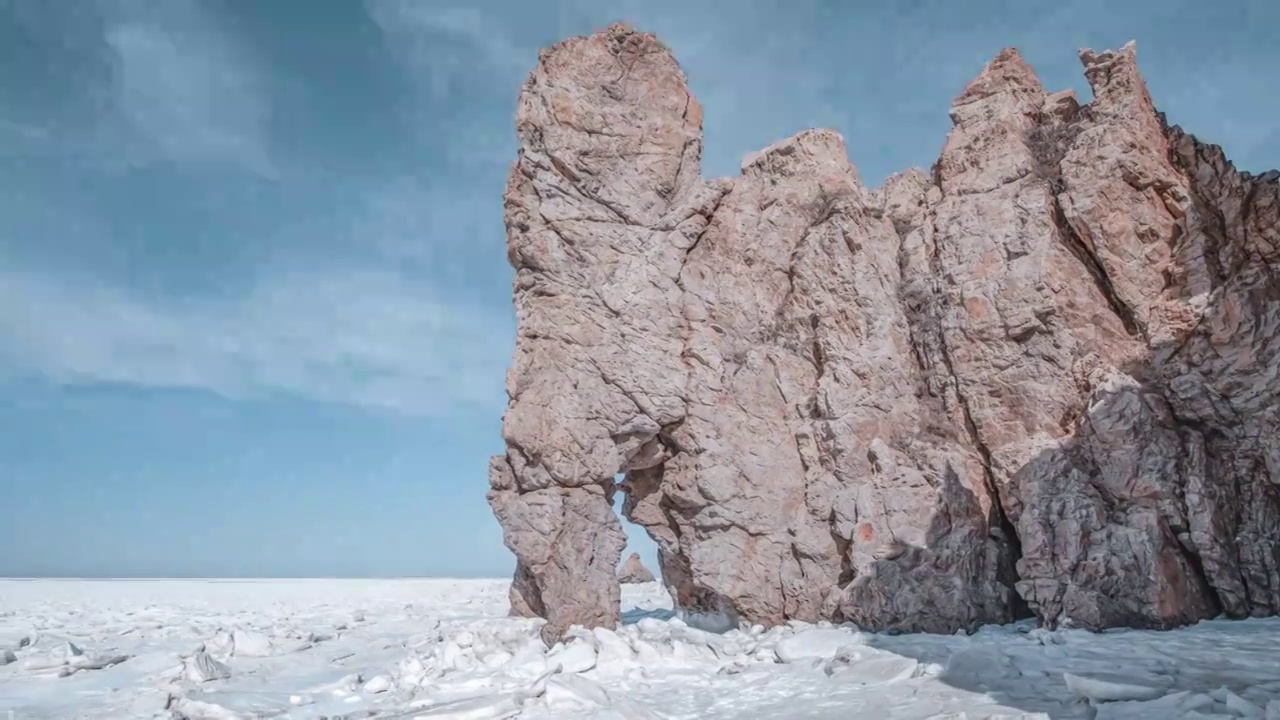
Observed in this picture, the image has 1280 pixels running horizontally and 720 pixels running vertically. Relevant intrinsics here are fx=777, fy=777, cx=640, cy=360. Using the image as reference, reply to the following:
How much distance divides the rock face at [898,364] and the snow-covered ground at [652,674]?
101 cm

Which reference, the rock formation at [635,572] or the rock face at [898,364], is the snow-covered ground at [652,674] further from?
the rock formation at [635,572]

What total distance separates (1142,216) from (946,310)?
3.28m

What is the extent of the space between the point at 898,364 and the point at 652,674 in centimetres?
700

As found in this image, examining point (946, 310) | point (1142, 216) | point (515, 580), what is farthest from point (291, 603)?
point (1142, 216)

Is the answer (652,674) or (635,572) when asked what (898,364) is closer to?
(652,674)

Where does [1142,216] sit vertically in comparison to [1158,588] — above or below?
above

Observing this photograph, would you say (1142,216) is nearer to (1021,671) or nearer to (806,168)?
(806,168)

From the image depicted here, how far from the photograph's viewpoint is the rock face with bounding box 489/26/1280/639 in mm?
11453

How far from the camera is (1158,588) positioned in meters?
10.8

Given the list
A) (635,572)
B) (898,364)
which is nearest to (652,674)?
(898,364)

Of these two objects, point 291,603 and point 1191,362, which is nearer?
point 1191,362

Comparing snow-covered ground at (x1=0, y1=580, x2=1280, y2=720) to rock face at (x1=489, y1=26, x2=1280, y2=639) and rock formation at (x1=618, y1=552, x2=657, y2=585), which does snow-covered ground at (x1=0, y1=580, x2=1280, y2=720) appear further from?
rock formation at (x1=618, y1=552, x2=657, y2=585)

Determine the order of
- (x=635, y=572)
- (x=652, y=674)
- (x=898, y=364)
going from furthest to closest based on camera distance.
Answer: (x=635, y=572) < (x=898, y=364) < (x=652, y=674)

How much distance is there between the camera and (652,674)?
11086mm
